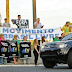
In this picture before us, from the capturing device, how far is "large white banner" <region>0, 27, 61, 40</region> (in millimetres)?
21644

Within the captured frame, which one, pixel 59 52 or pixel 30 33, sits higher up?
pixel 30 33

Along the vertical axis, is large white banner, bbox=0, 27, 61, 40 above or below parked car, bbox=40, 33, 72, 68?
above

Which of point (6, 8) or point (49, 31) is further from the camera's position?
point (6, 8)

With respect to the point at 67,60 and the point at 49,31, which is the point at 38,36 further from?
the point at 67,60

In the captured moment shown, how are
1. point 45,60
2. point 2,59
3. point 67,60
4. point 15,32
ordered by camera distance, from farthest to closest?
point 15,32 → point 2,59 → point 45,60 → point 67,60

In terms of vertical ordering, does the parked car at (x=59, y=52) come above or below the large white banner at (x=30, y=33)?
below

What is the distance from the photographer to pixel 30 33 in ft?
72.5

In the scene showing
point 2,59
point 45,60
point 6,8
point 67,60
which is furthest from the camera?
point 6,8

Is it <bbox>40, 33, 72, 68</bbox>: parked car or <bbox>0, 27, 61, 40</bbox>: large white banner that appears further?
<bbox>0, 27, 61, 40</bbox>: large white banner

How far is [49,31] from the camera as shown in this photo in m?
22.4

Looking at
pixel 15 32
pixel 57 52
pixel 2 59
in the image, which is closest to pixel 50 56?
pixel 57 52

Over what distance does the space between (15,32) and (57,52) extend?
8.21 meters

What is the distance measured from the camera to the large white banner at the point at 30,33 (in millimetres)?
21644

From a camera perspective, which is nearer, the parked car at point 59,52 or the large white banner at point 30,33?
the parked car at point 59,52
